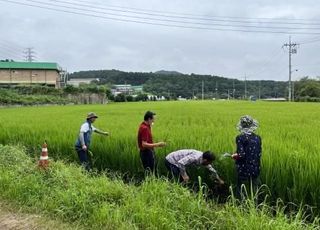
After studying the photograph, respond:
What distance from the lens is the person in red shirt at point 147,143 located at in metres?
7.86

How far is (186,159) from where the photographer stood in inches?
273

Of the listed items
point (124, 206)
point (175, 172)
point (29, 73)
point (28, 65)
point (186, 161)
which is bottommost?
point (124, 206)

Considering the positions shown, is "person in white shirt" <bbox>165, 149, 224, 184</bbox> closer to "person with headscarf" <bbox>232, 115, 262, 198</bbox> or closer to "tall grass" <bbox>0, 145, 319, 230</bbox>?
"tall grass" <bbox>0, 145, 319, 230</bbox>

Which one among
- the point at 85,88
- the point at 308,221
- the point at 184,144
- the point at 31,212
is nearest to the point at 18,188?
the point at 31,212

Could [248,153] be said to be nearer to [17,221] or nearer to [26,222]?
[26,222]

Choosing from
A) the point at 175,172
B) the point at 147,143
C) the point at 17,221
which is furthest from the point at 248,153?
the point at 17,221

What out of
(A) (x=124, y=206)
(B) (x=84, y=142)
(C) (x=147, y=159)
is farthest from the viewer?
(B) (x=84, y=142)

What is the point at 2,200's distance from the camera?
694cm

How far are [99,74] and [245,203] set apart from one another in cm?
11647

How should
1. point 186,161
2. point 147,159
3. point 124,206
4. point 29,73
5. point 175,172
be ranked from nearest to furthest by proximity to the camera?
point 124,206 → point 186,161 → point 175,172 → point 147,159 → point 29,73

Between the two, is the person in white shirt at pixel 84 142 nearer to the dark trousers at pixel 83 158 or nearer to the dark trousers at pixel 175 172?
the dark trousers at pixel 83 158

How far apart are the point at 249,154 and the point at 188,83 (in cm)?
10900

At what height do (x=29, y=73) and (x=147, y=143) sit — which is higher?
(x=29, y=73)

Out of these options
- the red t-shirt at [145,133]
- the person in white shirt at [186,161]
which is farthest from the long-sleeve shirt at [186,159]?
the red t-shirt at [145,133]
